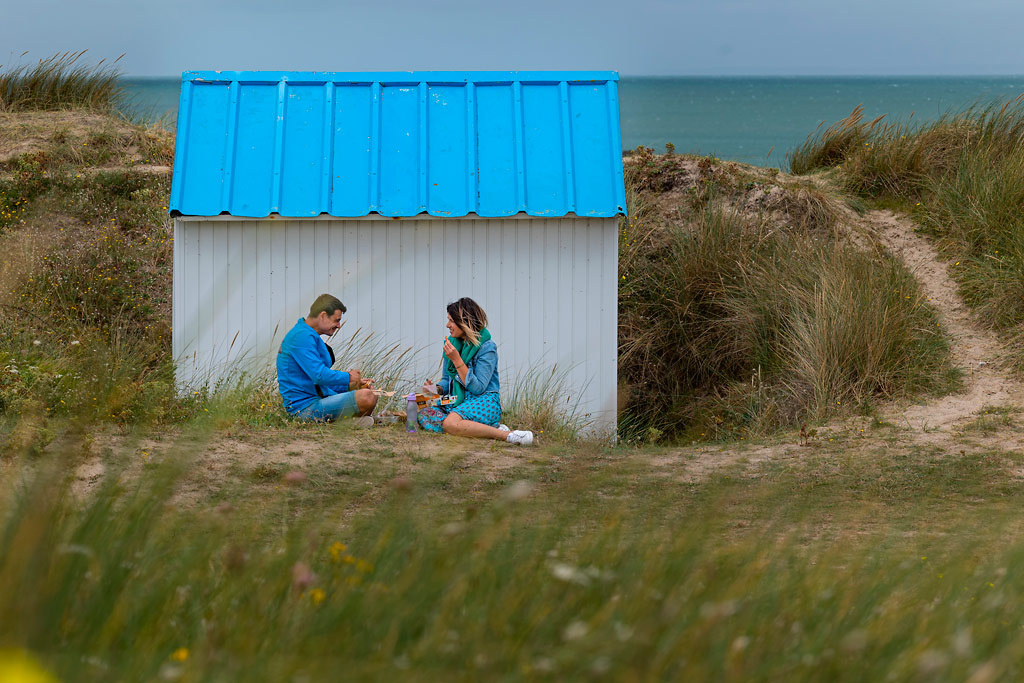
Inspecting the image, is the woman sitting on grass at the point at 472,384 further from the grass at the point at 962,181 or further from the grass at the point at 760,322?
the grass at the point at 962,181

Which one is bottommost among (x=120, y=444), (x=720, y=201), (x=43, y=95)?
(x=120, y=444)

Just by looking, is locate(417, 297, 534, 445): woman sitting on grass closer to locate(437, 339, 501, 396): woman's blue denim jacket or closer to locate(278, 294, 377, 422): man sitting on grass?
locate(437, 339, 501, 396): woman's blue denim jacket

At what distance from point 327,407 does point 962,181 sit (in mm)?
8988

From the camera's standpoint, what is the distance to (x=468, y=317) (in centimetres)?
825

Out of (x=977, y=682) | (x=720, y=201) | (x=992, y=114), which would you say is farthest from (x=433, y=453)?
(x=992, y=114)

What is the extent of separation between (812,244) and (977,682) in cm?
1043

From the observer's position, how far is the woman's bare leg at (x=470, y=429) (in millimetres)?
8250

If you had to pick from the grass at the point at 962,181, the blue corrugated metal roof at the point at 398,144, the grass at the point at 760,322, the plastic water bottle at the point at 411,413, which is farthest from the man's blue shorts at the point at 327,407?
the grass at the point at 962,181

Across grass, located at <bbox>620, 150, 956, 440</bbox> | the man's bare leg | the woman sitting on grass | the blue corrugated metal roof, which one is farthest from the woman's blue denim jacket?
grass, located at <bbox>620, 150, 956, 440</bbox>

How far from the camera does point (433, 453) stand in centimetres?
688

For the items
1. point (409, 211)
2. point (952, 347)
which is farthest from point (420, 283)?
point (952, 347)

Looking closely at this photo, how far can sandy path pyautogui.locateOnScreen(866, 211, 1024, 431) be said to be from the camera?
8.91 m

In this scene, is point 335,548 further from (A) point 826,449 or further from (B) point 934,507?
(A) point 826,449

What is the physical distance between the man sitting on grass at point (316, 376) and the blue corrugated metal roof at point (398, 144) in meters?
1.47
